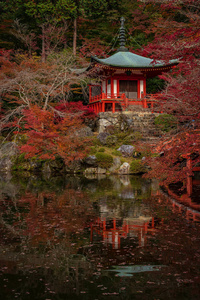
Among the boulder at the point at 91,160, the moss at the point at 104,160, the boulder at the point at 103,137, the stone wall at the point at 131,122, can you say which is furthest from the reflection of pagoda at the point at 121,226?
the stone wall at the point at 131,122

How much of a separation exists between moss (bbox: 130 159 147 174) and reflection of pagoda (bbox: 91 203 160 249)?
9.89 m

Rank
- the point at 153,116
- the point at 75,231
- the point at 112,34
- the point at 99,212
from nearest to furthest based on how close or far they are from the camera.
→ the point at 75,231 → the point at 99,212 → the point at 153,116 → the point at 112,34

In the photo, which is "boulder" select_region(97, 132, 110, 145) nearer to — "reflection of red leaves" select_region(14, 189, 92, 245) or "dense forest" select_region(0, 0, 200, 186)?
"dense forest" select_region(0, 0, 200, 186)

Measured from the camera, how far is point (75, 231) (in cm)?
677

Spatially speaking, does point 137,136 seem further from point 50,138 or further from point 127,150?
point 50,138

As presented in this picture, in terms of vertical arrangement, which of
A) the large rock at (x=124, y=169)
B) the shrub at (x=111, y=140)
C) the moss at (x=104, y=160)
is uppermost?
the shrub at (x=111, y=140)

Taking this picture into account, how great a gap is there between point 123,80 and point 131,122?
4.62m

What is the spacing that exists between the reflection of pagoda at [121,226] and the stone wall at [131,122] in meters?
13.4

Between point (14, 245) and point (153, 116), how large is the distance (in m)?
18.5

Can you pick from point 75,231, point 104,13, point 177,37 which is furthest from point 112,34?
point 75,231

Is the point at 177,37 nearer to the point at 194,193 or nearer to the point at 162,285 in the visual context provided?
the point at 162,285

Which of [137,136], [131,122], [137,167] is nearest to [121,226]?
[137,167]

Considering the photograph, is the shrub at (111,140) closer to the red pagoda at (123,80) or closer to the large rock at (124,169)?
the large rock at (124,169)

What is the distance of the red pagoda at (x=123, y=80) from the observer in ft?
76.6
